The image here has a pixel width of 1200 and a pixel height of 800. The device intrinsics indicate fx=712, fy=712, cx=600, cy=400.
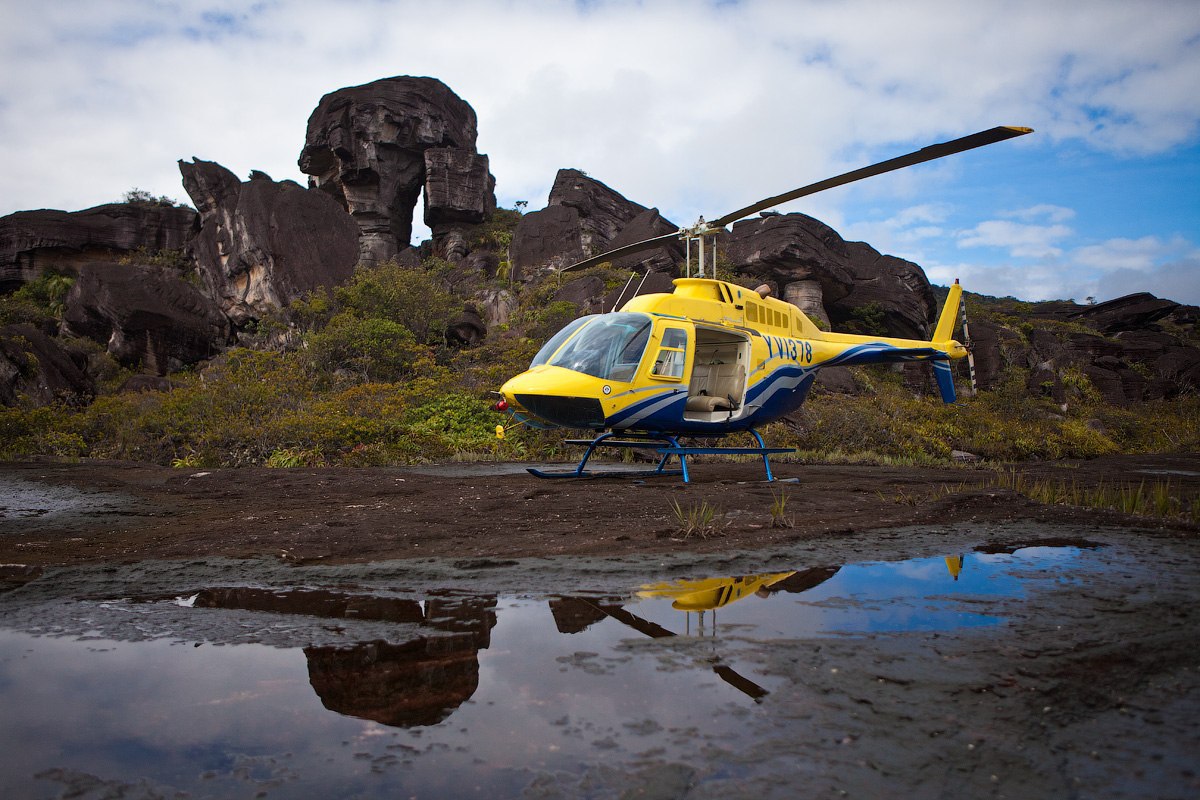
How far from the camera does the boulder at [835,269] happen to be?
28594 millimetres

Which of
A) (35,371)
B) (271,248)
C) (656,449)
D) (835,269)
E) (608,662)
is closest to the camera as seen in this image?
(608,662)

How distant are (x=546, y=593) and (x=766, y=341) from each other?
282 inches

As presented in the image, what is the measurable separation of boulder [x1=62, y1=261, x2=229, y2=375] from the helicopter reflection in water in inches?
1138

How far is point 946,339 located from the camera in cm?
1263

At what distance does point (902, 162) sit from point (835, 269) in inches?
860

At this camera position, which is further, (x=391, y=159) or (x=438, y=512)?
(x=391, y=159)

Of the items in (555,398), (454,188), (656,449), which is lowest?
(656,449)

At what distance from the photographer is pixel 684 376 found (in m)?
8.93

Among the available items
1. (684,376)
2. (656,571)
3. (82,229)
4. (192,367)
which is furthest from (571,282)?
(82,229)

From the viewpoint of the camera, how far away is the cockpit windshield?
840 cm

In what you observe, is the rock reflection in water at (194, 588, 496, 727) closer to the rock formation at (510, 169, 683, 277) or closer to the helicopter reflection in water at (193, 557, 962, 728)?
the helicopter reflection in water at (193, 557, 962, 728)

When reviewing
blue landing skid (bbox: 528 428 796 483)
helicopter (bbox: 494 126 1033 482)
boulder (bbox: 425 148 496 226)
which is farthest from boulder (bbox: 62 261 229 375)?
blue landing skid (bbox: 528 428 796 483)

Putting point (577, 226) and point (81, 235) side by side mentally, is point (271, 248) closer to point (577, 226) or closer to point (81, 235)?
point (577, 226)

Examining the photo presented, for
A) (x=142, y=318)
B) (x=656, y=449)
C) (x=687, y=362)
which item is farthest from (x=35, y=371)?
(x=687, y=362)
